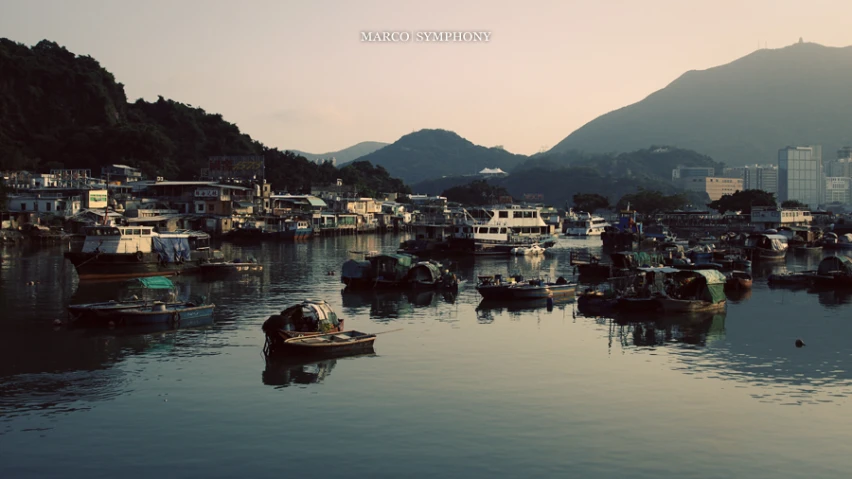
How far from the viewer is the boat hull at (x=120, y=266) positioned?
54875 millimetres

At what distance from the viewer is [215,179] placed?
132375 millimetres

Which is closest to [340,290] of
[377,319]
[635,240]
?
[377,319]

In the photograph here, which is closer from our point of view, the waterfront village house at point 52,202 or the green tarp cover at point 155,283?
the green tarp cover at point 155,283

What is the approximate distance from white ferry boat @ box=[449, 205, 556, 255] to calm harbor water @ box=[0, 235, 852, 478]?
40.7 meters

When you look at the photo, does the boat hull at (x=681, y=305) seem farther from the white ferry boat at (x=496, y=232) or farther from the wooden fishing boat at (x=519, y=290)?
the white ferry boat at (x=496, y=232)

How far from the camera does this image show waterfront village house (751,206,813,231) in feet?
403

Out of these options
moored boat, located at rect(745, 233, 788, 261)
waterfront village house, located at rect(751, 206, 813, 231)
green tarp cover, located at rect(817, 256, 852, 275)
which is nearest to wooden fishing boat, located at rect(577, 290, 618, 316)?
green tarp cover, located at rect(817, 256, 852, 275)

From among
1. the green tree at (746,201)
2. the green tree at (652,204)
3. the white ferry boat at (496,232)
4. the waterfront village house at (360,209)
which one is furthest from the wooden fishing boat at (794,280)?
the green tree at (652,204)

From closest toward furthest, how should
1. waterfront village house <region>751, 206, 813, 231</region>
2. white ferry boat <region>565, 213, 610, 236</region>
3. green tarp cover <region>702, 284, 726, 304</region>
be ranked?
1. green tarp cover <region>702, 284, 726, 304</region>
2. waterfront village house <region>751, 206, 813, 231</region>
3. white ferry boat <region>565, 213, 610, 236</region>

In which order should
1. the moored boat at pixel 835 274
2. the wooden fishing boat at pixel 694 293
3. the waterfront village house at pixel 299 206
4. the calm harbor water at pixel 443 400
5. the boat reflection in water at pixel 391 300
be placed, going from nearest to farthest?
the calm harbor water at pixel 443 400, the wooden fishing boat at pixel 694 293, the boat reflection in water at pixel 391 300, the moored boat at pixel 835 274, the waterfront village house at pixel 299 206

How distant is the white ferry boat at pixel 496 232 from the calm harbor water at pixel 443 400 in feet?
134

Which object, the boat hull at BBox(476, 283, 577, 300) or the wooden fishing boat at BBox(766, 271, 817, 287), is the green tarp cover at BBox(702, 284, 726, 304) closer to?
the boat hull at BBox(476, 283, 577, 300)

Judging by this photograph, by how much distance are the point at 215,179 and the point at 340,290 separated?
283 ft

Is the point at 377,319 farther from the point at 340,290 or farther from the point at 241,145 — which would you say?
the point at 241,145
